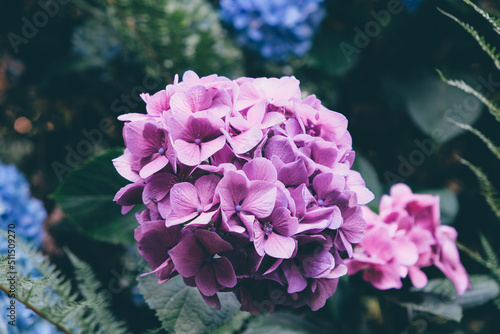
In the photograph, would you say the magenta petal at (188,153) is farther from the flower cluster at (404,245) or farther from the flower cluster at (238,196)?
the flower cluster at (404,245)

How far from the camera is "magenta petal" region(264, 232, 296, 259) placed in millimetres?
421

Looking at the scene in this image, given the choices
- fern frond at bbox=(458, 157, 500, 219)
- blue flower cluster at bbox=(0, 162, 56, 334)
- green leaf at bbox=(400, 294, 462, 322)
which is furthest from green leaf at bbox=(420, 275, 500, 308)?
blue flower cluster at bbox=(0, 162, 56, 334)

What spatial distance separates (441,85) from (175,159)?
91 cm

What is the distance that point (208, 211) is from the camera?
443mm

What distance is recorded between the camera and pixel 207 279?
455 millimetres

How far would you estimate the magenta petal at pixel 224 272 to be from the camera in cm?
44

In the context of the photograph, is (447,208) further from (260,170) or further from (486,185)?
(260,170)

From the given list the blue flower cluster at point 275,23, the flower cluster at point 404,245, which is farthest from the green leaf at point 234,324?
the blue flower cluster at point 275,23

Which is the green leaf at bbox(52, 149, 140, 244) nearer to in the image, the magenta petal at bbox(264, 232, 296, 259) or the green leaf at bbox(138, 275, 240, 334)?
the green leaf at bbox(138, 275, 240, 334)

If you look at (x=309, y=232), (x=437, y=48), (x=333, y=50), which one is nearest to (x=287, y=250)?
(x=309, y=232)

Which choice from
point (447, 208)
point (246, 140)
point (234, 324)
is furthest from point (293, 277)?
point (447, 208)

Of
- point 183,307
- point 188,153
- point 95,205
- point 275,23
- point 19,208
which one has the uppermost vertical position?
point 188,153

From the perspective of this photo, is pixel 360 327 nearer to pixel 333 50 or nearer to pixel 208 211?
pixel 208 211

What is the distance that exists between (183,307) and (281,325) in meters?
0.18
